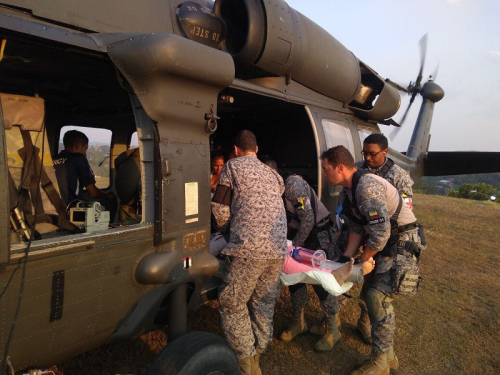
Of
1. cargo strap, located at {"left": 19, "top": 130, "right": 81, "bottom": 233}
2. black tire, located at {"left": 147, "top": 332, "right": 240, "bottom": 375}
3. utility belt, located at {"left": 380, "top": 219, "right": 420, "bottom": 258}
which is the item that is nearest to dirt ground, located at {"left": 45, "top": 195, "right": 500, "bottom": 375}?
utility belt, located at {"left": 380, "top": 219, "right": 420, "bottom": 258}

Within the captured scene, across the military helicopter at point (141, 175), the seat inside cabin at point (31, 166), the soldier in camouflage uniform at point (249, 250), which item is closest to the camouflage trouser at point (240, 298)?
the soldier in camouflage uniform at point (249, 250)

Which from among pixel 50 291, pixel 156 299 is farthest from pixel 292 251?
pixel 50 291

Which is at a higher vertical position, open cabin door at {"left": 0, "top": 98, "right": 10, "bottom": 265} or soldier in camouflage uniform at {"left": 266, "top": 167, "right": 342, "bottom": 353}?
open cabin door at {"left": 0, "top": 98, "right": 10, "bottom": 265}

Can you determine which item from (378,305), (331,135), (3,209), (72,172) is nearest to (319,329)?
(378,305)

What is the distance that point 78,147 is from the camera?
356 centimetres

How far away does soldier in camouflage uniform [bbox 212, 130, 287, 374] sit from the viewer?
2.63 metres

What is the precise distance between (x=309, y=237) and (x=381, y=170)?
106cm

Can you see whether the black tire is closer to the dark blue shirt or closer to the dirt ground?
the dirt ground

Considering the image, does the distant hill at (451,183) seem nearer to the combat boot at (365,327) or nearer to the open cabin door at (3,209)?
the combat boot at (365,327)

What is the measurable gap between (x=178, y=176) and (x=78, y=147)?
1751mm

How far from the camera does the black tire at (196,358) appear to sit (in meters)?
2.06

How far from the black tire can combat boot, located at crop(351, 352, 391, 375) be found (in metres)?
1.30

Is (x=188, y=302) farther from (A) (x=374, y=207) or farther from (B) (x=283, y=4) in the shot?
(B) (x=283, y=4)

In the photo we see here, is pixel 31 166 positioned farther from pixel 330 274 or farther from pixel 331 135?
pixel 331 135
